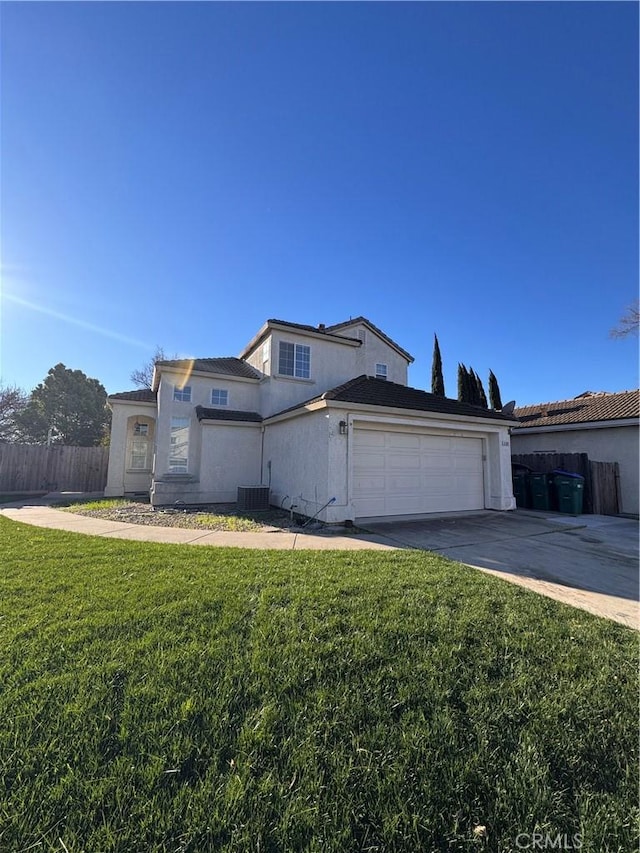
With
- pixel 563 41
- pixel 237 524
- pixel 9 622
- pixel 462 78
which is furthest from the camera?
pixel 237 524

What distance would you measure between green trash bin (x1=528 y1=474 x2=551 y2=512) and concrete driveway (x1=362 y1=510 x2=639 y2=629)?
132cm

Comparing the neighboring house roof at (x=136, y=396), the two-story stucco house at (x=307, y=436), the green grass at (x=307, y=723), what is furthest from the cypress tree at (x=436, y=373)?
the green grass at (x=307, y=723)

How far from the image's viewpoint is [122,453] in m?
15.3

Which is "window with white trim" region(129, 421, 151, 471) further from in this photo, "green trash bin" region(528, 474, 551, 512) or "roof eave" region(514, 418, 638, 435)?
"roof eave" region(514, 418, 638, 435)

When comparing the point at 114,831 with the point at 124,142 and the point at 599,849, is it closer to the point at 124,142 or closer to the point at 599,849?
the point at 599,849

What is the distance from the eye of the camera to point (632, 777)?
1.93 metres

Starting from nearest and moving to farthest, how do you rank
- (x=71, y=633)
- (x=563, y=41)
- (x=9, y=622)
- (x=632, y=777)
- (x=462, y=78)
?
(x=632, y=777) → (x=71, y=633) → (x=9, y=622) → (x=563, y=41) → (x=462, y=78)

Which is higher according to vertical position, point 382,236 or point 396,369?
point 382,236

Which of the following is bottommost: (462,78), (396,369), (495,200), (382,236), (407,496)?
(407,496)

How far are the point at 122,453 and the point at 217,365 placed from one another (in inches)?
228

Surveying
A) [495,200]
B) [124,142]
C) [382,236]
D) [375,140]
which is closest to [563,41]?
[495,200]

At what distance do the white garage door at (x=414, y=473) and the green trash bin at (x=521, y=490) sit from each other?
96.3 inches

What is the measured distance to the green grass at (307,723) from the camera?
5.24 ft

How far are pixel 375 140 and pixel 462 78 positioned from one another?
2279 millimetres
